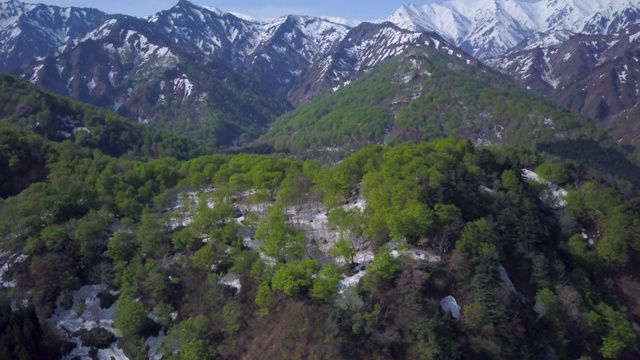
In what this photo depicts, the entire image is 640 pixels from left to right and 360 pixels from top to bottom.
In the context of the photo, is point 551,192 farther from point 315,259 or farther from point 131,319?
point 131,319

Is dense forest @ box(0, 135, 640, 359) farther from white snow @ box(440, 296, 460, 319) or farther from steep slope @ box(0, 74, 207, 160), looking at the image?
steep slope @ box(0, 74, 207, 160)

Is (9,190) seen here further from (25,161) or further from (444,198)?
(444,198)

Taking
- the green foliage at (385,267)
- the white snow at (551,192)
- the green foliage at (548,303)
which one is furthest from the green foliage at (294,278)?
the white snow at (551,192)

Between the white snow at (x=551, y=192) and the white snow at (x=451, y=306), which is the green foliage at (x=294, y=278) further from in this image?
the white snow at (x=551, y=192)

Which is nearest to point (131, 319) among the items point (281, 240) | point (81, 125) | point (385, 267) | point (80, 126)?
point (281, 240)

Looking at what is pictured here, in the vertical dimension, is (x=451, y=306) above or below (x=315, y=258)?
below

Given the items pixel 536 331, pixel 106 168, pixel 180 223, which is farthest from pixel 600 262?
pixel 106 168
